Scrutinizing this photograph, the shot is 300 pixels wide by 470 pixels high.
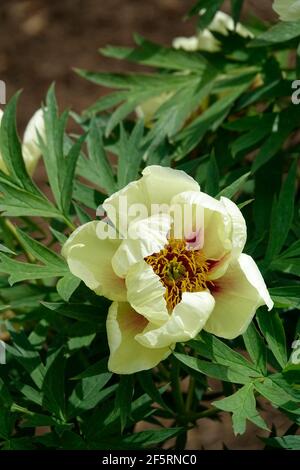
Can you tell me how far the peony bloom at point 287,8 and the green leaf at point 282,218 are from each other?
0.22 metres

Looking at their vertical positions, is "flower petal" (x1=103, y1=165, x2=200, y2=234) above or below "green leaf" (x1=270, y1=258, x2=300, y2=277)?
above

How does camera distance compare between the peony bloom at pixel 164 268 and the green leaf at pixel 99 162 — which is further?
the green leaf at pixel 99 162

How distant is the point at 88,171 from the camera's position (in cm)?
130

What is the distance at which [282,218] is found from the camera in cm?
115

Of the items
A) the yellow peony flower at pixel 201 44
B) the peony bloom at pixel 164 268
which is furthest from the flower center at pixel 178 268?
the yellow peony flower at pixel 201 44

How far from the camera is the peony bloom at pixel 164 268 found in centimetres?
99

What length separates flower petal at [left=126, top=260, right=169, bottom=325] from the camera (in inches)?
38.8

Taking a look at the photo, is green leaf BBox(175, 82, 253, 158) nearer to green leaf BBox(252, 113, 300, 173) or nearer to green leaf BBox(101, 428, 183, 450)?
green leaf BBox(252, 113, 300, 173)

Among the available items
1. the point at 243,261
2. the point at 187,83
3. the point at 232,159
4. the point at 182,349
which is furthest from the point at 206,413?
the point at 187,83

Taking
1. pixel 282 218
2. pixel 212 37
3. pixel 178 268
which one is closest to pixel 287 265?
pixel 282 218

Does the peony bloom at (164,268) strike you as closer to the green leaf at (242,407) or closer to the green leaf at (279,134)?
the green leaf at (242,407)

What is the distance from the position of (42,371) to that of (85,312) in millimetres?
129

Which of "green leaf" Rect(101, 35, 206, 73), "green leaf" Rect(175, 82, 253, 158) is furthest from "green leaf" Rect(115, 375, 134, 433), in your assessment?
"green leaf" Rect(101, 35, 206, 73)

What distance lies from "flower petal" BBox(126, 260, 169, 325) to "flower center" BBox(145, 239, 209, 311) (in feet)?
0.14
